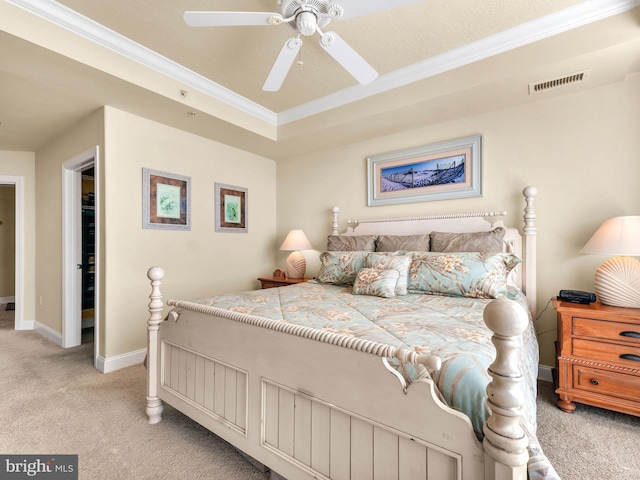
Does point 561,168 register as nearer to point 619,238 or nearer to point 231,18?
point 619,238

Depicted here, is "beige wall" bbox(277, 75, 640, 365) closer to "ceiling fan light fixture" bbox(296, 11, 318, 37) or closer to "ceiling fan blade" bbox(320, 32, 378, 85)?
"ceiling fan blade" bbox(320, 32, 378, 85)

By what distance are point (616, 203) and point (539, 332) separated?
1.14 metres

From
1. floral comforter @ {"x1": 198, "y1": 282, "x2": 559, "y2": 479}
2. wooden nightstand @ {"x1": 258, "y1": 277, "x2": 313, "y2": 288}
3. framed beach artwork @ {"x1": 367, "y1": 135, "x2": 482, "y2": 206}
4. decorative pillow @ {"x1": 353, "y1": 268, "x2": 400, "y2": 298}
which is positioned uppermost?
framed beach artwork @ {"x1": 367, "y1": 135, "x2": 482, "y2": 206}

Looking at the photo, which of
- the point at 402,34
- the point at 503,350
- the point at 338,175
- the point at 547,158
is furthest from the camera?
the point at 338,175

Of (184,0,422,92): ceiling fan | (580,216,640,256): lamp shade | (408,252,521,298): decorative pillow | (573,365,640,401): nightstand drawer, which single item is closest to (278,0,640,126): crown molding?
(184,0,422,92): ceiling fan

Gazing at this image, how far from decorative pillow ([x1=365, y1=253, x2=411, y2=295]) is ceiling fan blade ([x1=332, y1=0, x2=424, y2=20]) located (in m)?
1.55

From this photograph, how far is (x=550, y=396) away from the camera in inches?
85.4

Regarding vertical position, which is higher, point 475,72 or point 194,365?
point 475,72

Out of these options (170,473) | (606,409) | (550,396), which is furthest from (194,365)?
(606,409)

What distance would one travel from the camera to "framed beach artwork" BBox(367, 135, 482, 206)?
9.41ft

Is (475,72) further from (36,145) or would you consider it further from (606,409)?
(36,145)

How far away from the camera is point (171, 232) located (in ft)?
10.4

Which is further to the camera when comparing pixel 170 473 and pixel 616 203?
pixel 616 203

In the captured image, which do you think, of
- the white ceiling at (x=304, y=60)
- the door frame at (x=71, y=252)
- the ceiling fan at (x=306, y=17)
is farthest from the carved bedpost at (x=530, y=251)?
the door frame at (x=71, y=252)
